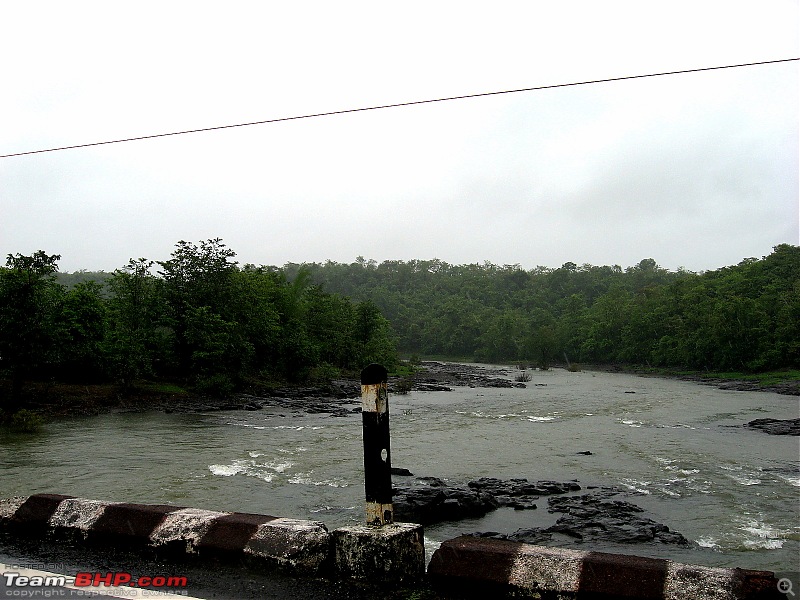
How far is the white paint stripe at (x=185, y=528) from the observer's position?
14.7 ft

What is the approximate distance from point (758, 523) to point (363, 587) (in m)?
8.89

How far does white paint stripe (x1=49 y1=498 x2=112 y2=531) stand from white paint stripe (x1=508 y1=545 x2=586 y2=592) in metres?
3.07

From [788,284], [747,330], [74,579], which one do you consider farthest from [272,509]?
[788,284]

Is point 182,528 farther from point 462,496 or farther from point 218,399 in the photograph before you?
point 218,399

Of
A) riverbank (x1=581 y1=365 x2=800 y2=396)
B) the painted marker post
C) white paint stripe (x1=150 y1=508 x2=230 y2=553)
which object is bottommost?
riverbank (x1=581 y1=365 x2=800 y2=396)

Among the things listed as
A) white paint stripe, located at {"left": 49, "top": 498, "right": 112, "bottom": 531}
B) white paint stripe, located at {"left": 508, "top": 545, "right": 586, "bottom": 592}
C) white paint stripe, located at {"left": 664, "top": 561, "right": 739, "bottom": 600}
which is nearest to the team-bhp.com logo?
white paint stripe, located at {"left": 49, "top": 498, "right": 112, "bottom": 531}

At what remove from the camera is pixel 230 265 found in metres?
38.2

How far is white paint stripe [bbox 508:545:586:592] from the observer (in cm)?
360

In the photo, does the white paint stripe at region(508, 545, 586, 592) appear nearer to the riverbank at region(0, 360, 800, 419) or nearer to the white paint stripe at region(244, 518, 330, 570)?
the white paint stripe at region(244, 518, 330, 570)

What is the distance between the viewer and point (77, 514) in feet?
16.4

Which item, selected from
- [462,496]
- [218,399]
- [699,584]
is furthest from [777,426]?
[218,399]

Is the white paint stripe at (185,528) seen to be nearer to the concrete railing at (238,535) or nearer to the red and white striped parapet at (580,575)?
the concrete railing at (238,535)

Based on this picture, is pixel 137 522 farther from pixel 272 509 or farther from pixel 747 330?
pixel 747 330

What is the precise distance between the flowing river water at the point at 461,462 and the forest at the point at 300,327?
13.9 ft
